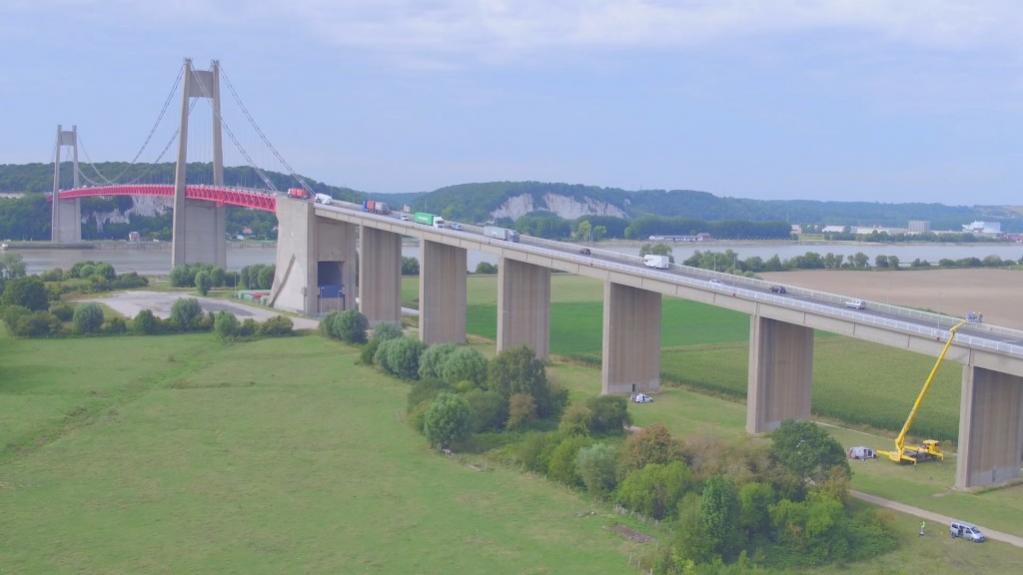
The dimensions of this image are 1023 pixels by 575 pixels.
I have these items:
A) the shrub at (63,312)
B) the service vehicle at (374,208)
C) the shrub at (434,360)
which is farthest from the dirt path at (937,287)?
the shrub at (63,312)

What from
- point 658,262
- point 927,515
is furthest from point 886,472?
point 658,262

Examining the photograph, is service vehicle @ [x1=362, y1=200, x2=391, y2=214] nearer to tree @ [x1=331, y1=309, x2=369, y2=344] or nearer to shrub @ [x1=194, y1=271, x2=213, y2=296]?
tree @ [x1=331, y1=309, x2=369, y2=344]

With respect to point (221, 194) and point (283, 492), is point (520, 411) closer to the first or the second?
point (283, 492)

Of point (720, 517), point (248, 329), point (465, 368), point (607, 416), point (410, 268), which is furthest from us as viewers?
point (410, 268)

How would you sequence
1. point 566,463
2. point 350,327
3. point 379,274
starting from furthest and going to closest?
point 379,274
point 350,327
point 566,463

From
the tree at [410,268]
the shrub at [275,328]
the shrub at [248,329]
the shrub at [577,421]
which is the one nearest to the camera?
the shrub at [577,421]

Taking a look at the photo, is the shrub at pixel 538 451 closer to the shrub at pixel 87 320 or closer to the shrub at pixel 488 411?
the shrub at pixel 488 411

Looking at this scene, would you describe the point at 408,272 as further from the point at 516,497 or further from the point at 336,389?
the point at 516,497
